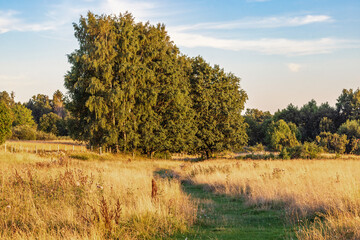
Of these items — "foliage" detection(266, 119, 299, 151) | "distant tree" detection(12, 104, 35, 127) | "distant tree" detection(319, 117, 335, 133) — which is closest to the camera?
"foliage" detection(266, 119, 299, 151)

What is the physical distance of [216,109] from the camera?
136 feet

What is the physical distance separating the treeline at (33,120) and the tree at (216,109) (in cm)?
1662

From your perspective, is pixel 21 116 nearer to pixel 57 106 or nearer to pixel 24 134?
pixel 24 134

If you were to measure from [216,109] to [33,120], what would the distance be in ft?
243

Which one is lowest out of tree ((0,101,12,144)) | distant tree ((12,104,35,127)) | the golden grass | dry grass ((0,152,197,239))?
the golden grass

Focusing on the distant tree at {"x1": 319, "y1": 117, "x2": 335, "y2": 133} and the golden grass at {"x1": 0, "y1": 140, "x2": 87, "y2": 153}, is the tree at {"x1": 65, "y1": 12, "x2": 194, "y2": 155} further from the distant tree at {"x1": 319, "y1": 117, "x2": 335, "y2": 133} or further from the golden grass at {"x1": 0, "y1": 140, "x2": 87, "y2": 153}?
the distant tree at {"x1": 319, "y1": 117, "x2": 335, "y2": 133}

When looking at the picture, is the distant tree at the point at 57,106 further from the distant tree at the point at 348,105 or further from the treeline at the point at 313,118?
the distant tree at the point at 348,105

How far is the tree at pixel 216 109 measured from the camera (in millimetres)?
41594

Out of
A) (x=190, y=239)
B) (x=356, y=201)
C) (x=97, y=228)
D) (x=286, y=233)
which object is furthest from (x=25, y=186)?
(x=356, y=201)

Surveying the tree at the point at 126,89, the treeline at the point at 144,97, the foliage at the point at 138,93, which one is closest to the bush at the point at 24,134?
the treeline at the point at 144,97

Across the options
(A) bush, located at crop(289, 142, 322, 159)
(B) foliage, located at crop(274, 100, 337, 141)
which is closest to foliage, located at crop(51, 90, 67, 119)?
(B) foliage, located at crop(274, 100, 337, 141)

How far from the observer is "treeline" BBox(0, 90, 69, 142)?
4088 cm

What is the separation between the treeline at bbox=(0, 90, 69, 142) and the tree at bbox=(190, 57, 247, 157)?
1662cm

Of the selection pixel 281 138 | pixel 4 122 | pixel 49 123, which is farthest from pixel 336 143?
pixel 49 123
